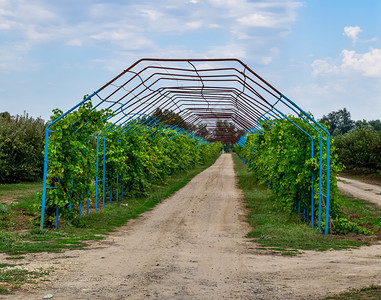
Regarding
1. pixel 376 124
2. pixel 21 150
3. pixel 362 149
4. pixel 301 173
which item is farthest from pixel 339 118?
pixel 301 173

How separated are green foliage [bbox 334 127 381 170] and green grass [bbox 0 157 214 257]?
65.9 feet

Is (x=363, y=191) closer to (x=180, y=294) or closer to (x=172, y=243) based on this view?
(x=172, y=243)

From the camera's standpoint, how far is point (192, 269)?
7.09 m

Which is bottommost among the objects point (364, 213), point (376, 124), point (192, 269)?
point (192, 269)

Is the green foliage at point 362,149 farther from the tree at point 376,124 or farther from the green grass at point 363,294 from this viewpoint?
the tree at point 376,124

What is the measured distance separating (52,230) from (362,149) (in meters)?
27.7

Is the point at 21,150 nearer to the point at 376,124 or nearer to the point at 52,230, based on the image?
the point at 52,230

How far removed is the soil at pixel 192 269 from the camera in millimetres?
5871

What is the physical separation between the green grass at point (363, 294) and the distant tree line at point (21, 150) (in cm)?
2081

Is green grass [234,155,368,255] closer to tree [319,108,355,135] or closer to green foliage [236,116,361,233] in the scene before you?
green foliage [236,116,361,233]

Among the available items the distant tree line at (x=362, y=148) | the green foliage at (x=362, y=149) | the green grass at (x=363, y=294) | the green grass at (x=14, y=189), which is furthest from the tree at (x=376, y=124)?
the green grass at (x=363, y=294)

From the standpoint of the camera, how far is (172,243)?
30.6 feet

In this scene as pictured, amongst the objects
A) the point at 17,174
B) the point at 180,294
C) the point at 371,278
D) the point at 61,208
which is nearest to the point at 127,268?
the point at 180,294

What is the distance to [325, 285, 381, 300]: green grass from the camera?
545 centimetres
